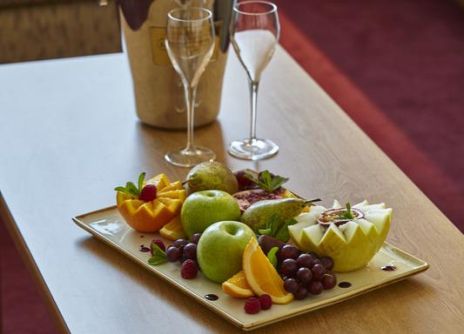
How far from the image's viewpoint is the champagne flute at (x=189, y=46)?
1.51 metres

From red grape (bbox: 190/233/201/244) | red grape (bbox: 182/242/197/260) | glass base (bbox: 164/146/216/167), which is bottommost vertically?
glass base (bbox: 164/146/216/167)

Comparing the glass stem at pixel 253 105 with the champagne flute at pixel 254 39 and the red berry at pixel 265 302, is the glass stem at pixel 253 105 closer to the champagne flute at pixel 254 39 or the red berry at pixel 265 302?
the champagne flute at pixel 254 39

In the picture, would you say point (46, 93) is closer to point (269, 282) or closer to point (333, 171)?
point (333, 171)

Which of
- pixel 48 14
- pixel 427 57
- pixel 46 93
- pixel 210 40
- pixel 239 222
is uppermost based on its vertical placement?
pixel 210 40

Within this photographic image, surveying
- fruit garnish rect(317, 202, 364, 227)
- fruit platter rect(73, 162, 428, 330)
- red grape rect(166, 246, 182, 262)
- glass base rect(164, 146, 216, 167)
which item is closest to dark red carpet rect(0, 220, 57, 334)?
glass base rect(164, 146, 216, 167)

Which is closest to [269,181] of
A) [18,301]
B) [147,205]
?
[147,205]

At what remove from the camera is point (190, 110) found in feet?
5.33

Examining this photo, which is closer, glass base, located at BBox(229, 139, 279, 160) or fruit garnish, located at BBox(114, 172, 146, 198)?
fruit garnish, located at BBox(114, 172, 146, 198)

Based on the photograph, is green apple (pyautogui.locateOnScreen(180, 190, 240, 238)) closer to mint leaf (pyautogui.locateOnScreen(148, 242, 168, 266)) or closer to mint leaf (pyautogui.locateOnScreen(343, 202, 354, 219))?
mint leaf (pyautogui.locateOnScreen(148, 242, 168, 266))

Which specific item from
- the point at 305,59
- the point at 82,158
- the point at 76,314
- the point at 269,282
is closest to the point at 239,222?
the point at 269,282

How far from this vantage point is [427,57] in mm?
3627

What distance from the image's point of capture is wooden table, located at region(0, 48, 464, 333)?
3.90 feet

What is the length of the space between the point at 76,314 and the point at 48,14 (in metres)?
1.96

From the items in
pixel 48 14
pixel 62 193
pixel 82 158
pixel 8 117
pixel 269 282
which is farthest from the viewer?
pixel 48 14
